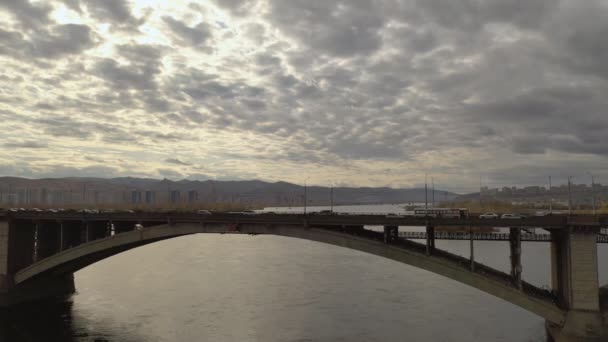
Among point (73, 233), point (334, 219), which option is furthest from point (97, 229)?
point (334, 219)

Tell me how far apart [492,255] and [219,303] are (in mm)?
57097

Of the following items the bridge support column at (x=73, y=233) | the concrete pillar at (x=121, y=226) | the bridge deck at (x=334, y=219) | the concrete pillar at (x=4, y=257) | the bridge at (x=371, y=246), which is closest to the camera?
the bridge at (x=371, y=246)

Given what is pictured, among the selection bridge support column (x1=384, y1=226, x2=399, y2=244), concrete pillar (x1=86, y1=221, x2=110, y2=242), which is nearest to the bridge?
concrete pillar (x1=86, y1=221, x2=110, y2=242)

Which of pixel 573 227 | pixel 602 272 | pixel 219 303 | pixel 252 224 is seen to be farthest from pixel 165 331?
pixel 602 272

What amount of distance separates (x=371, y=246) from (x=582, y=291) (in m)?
15.2

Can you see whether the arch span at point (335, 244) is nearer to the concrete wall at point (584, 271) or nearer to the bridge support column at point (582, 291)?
the bridge support column at point (582, 291)

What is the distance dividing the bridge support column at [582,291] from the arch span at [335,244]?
947mm

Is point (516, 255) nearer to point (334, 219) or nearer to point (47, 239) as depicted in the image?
point (334, 219)

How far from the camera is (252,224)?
140 ft

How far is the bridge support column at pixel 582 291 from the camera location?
97.6 ft

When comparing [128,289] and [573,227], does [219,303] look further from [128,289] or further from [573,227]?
[573,227]

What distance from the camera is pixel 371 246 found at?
3569 centimetres

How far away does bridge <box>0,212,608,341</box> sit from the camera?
30.3 metres

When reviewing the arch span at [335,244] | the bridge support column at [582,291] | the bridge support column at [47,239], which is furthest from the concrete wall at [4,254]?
the bridge support column at [582,291]
